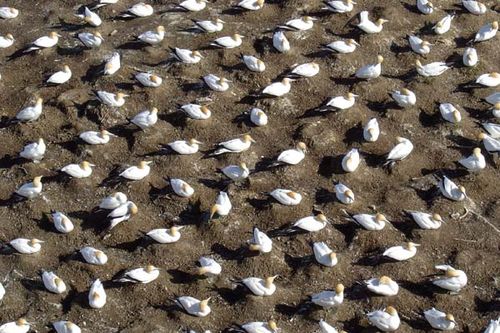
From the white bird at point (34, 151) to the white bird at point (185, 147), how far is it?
276 cm

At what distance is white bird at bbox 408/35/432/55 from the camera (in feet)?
60.3

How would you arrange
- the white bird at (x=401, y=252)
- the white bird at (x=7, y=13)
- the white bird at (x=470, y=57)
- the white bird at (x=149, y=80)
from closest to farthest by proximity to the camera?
the white bird at (x=401, y=252)
the white bird at (x=149, y=80)
the white bird at (x=470, y=57)
the white bird at (x=7, y=13)

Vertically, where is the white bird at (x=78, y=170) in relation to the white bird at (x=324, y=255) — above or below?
above

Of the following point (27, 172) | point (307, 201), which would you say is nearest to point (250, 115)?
point (307, 201)

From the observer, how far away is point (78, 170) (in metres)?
15.7

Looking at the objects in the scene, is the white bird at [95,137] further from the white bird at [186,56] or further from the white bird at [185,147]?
the white bird at [186,56]

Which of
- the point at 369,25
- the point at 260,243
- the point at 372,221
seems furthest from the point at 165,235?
the point at 369,25

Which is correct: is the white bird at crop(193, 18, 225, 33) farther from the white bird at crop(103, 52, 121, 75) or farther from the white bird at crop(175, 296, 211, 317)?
the white bird at crop(175, 296, 211, 317)

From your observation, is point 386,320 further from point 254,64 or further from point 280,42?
point 280,42

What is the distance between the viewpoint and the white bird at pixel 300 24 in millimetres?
18844

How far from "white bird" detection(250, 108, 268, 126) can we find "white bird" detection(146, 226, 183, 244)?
11.5 ft

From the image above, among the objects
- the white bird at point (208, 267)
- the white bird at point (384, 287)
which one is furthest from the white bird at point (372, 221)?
the white bird at point (208, 267)

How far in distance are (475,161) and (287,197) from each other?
4.19 metres

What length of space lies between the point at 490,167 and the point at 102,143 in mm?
8521
